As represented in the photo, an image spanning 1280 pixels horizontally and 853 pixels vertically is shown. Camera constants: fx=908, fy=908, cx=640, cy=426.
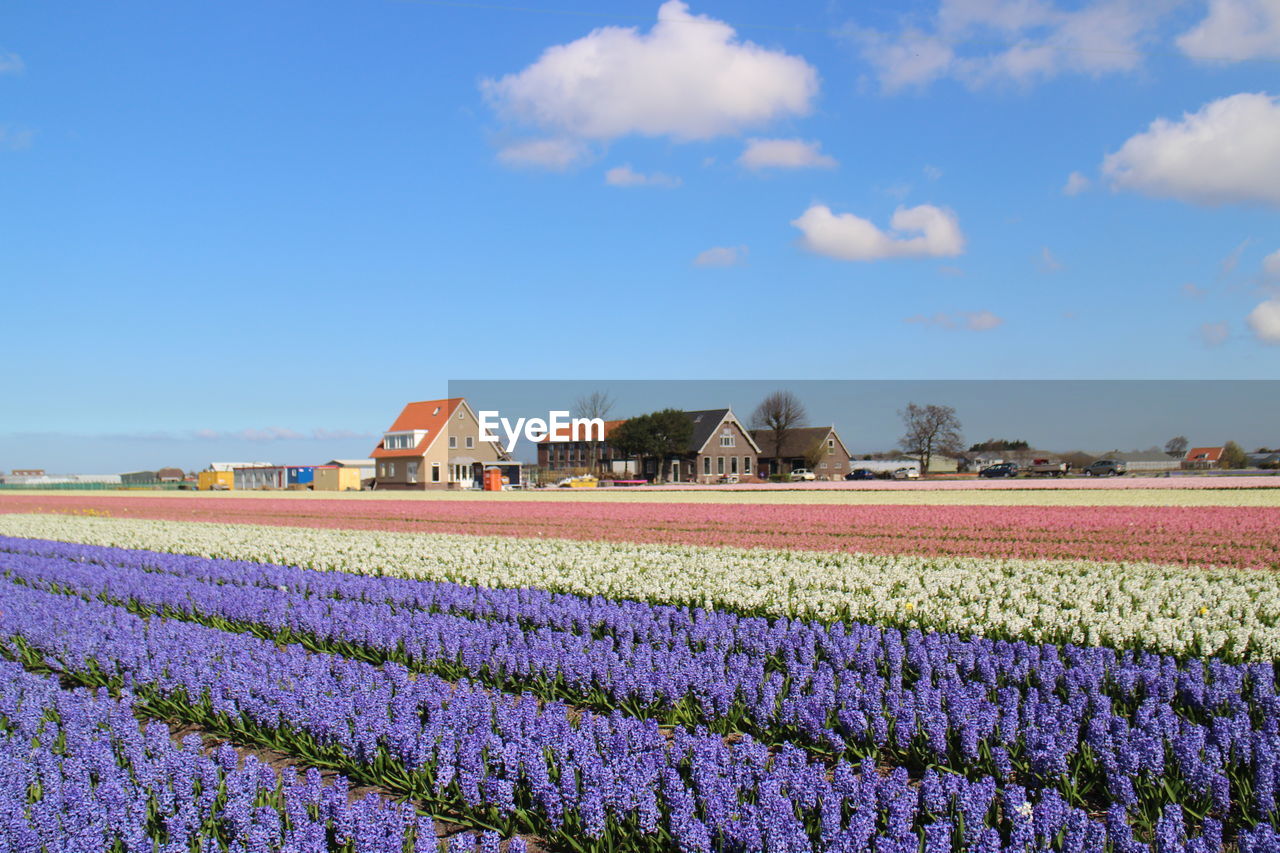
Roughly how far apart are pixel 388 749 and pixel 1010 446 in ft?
440

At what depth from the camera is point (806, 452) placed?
93.1m

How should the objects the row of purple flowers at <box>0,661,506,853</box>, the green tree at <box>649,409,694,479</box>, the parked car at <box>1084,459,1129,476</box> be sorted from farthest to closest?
the green tree at <box>649,409,694,479</box> → the parked car at <box>1084,459,1129,476</box> → the row of purple flowers at <box>0,661,506,853</box>

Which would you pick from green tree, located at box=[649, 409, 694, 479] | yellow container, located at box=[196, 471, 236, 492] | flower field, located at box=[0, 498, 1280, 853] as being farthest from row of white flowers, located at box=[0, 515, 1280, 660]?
yellow container, located at box=[196, 471, 236, 492]

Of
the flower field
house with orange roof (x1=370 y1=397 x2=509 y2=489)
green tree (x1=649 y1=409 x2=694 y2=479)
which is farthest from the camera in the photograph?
green tree (x1=649 y1=409 x2=694 y2=479)

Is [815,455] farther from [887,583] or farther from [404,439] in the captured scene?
[887,583]

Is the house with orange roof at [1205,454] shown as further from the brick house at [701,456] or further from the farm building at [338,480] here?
the farm building at [338,480]

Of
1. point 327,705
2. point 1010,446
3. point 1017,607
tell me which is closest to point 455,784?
point 327,705

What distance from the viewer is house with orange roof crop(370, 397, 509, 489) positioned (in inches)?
2808

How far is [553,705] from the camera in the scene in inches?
243

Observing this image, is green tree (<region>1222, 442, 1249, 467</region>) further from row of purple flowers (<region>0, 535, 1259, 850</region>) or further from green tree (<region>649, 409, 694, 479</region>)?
row of purple flowers (<region>0, 535, 1259, 850</region>)

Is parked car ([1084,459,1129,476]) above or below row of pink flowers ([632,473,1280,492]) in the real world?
above

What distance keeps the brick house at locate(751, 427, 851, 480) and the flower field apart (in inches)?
3099

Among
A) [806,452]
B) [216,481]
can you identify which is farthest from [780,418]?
[216,481]

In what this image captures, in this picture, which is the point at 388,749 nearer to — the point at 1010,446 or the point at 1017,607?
the point at 1017,607
